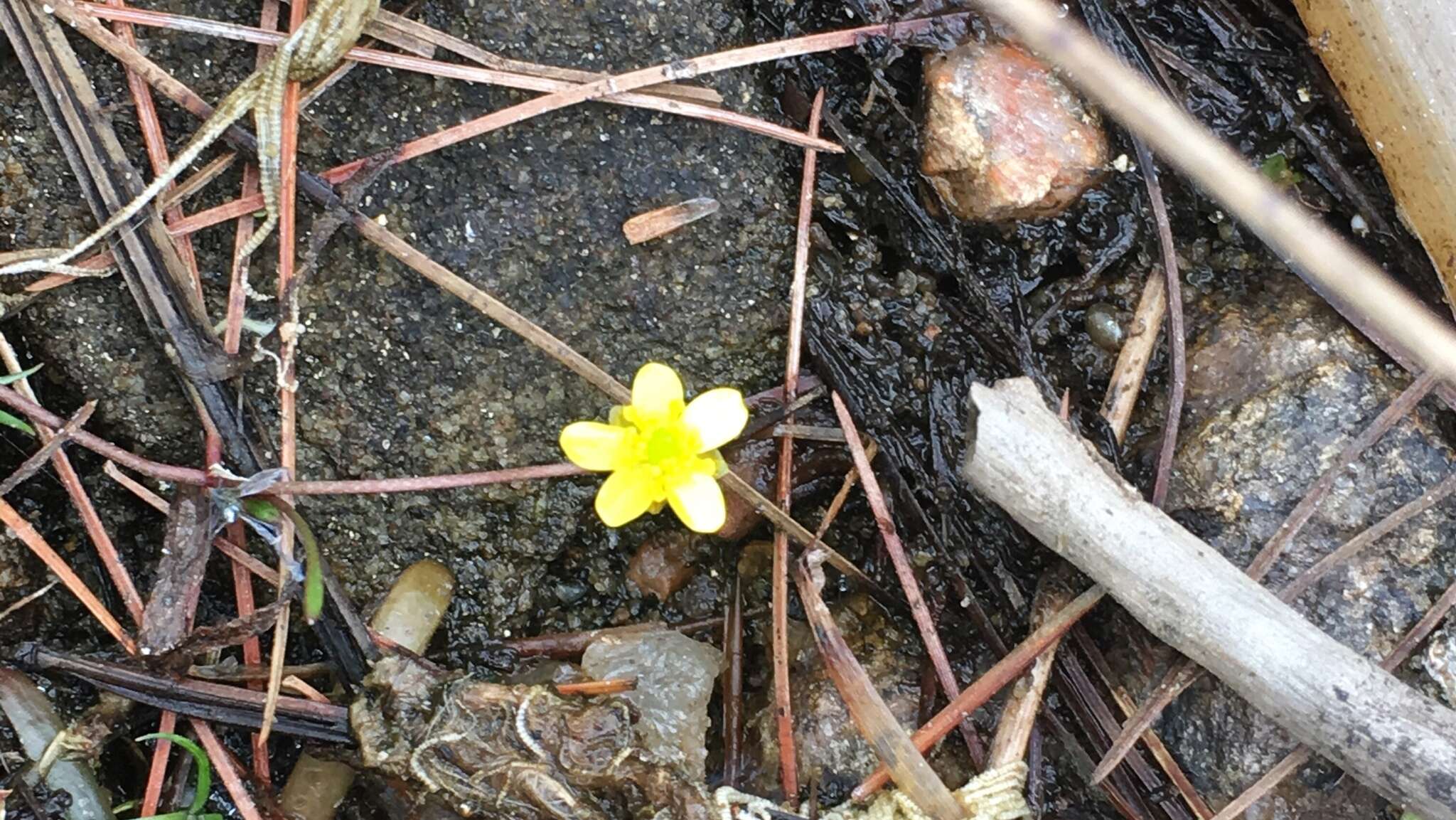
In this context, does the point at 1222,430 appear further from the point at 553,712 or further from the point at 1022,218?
the point at 553,712

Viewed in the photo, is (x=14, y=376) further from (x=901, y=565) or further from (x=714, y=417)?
(x=901, y=565)

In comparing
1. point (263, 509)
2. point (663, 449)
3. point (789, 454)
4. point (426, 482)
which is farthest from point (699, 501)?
point (263, 509)

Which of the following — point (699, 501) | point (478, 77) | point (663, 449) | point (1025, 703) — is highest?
point (478, 77)

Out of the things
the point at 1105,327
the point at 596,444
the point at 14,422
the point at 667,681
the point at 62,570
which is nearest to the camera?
the point at 596,444

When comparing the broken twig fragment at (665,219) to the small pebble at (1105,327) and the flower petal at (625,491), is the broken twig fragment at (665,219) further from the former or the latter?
the small pebble at (1105,327)

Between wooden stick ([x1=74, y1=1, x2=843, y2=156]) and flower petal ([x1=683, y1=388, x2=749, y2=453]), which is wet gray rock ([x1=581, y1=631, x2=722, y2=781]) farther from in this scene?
wooden stick ([x1=74, y1=1, x2=843, y2=156])

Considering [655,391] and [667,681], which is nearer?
[655,391]

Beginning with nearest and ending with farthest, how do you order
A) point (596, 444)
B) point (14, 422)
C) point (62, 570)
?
point (596, 444)
point (14, 422)
point (62, 570)

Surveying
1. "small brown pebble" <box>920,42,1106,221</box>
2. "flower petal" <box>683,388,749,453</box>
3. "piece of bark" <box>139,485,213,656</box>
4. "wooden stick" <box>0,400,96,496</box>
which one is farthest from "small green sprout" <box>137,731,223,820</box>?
"small brown pebble" <box>920,42,1106,221</box>
